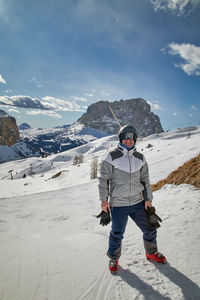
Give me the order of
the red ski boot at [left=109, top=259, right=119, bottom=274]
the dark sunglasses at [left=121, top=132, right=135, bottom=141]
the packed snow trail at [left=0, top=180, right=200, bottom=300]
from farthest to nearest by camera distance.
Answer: the dark sunglasses at [left=121, top=132, right=135, bottom=141], the red ski boot at [left=109, top=259, right=119, bottom=274], the packed snow trail at [left=0, top=180, right=200, bottom=300]

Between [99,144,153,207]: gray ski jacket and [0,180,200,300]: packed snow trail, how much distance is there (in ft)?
4.05

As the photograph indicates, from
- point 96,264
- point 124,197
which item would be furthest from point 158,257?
point 124,197

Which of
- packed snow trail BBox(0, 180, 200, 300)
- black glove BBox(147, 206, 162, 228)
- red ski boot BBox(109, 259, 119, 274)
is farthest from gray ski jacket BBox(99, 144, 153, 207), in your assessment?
packed snow trail BBox(0, 180, 200, 300)

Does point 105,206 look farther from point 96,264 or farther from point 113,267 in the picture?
point 96,264

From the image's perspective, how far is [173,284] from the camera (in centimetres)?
251

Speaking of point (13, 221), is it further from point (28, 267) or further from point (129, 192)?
point (129, 192)

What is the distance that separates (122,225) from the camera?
294cm

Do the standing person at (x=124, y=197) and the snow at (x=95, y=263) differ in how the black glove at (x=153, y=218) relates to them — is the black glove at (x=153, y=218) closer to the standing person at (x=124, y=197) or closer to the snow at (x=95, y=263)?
the standing person at (x=124, y=197)

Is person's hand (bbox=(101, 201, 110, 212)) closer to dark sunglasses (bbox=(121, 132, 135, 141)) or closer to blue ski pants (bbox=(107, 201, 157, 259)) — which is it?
blue ski pants (bbox=(107, 201, 157, 259))

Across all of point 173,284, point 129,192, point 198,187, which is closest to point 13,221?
point 129,192

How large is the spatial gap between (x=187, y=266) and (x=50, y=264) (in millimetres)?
2602

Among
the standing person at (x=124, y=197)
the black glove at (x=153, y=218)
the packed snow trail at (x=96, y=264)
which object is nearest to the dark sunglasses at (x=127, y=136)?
the standing person at (x=124, y=197)

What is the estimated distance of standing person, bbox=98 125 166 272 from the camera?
2945 mm

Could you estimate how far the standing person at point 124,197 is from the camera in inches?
116
